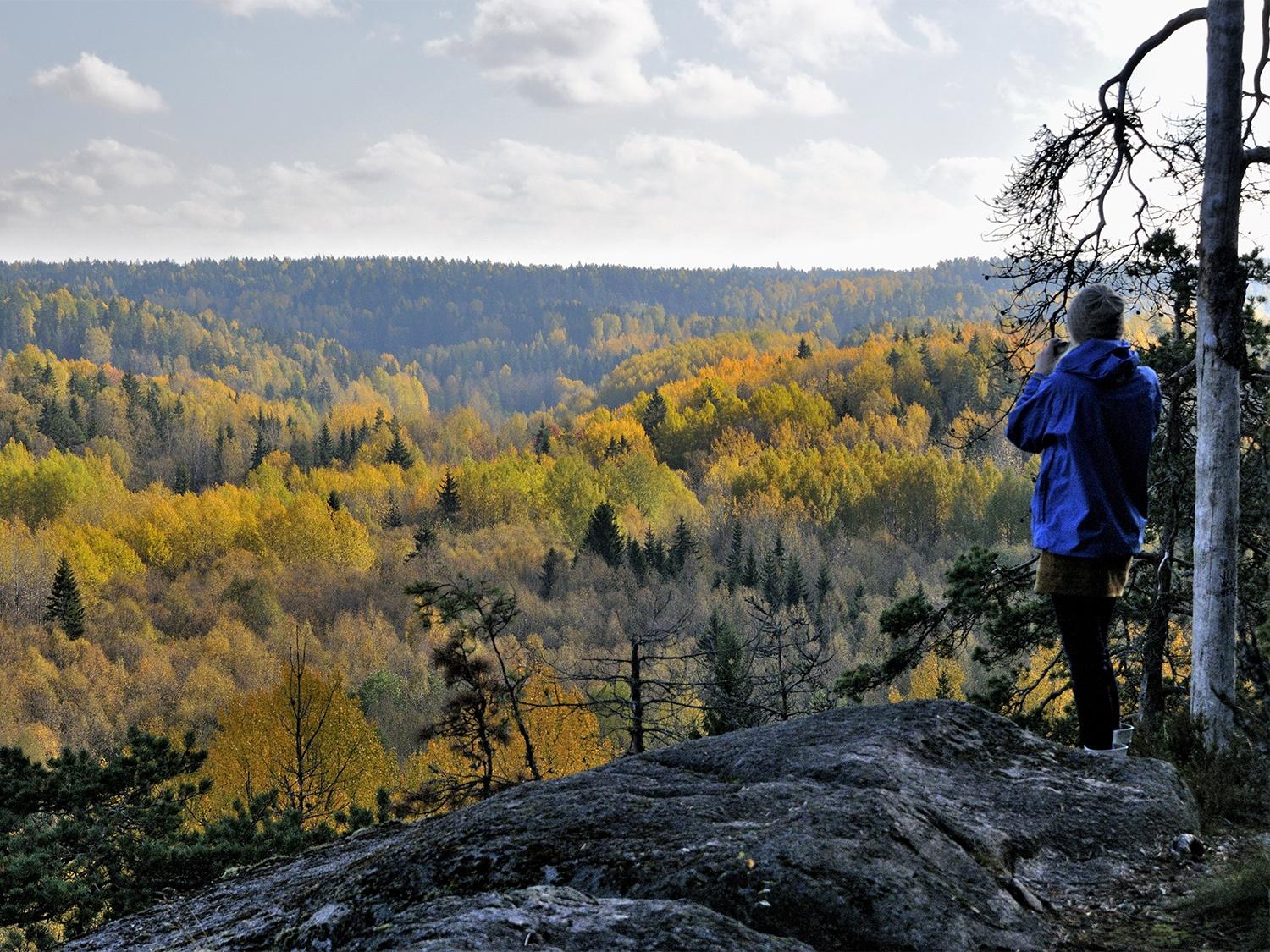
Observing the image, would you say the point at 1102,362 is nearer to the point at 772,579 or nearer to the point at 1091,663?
the point at 1091,663

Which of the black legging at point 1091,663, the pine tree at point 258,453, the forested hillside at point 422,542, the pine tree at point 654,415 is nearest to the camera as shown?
the black legging at point 1091,663

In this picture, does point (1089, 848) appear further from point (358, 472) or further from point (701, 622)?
point (358, 472)

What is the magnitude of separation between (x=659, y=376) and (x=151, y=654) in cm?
11768

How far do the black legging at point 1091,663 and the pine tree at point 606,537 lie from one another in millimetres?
79513

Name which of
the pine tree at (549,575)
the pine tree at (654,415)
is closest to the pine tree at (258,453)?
the pine tree at (654,415)

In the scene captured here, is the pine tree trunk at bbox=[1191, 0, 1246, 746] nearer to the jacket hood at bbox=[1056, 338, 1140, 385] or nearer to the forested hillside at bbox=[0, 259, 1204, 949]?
the jacket hood at bbox=[1056, 338, 1140, 385]

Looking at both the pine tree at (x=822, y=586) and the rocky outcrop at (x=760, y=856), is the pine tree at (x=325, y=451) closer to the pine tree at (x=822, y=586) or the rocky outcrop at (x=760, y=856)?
the pine tree at (x=822, y=586)

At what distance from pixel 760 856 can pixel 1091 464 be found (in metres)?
2.43

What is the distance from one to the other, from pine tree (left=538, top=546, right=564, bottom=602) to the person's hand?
83876 millimetres

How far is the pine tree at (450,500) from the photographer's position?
104750 millimetres

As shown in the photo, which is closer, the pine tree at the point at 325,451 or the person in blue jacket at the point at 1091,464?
the person in blue jacket at the point at 1091,464

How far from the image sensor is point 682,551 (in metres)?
84.3

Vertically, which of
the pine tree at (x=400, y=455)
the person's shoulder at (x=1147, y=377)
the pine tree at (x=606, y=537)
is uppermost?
the person's shoulder at (x=1147, y=377)

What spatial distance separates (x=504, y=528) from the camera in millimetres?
100062
